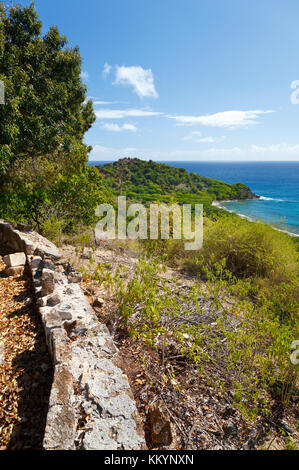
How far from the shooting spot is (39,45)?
5.36m

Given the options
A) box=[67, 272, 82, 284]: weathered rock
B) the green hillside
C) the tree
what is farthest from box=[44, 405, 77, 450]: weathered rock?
the green hillside

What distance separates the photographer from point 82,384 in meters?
1.61

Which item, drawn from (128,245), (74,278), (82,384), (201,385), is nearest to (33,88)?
(128,245)

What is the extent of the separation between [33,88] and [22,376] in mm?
5448

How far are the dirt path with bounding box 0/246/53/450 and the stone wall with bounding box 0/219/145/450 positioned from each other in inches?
7.5

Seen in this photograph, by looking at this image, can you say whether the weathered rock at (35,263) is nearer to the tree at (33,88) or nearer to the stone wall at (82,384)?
the stone wall at (82,384)

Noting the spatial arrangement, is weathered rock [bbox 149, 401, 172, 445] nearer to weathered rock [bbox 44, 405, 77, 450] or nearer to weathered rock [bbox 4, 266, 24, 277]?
weathered rock [bbox 44, 405, 77, 450]

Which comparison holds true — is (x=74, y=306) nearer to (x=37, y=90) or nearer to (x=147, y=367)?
(x=147, y=367)

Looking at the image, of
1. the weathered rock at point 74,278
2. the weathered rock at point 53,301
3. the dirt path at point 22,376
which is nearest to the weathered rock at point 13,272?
the dirt path at point 22,376

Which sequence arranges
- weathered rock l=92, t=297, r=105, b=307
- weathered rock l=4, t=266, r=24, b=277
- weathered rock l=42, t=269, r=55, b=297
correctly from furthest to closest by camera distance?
1. weathered rock l=4, t=266, r=24, b=277
2. weathered rock l=92, t=297, r=105, b=307
3. weathered rock l=42, t=269, r=55, b=297

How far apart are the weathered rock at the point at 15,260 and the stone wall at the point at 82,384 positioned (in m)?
1.27

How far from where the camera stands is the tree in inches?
173

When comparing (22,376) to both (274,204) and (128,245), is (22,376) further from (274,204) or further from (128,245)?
(274,204)
